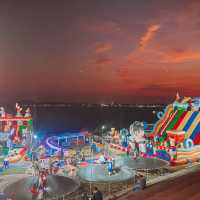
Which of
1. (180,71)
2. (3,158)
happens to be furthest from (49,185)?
(180,71)

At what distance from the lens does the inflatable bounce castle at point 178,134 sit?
Result: 17.2ft

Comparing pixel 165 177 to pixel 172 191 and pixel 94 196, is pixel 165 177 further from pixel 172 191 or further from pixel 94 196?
pixel 94 196

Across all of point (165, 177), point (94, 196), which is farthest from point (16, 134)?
point (165, 177)

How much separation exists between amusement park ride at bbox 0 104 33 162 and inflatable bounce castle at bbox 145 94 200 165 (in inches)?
94.1

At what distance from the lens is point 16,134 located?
17.6 feet

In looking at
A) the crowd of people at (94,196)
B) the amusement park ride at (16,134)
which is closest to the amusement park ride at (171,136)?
the amusement park ride at (16,134)

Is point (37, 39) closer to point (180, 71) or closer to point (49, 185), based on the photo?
point (49, 185)

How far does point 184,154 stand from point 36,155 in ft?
8.94

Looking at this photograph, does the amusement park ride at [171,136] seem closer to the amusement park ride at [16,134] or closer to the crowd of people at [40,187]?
the amusement park ride at [16,134]

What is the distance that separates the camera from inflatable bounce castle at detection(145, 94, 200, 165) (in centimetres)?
524

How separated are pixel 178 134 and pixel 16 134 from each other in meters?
3.16

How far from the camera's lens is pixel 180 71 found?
564 centimetres

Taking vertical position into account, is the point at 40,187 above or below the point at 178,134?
below

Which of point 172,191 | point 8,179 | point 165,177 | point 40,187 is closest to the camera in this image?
point 172,191
